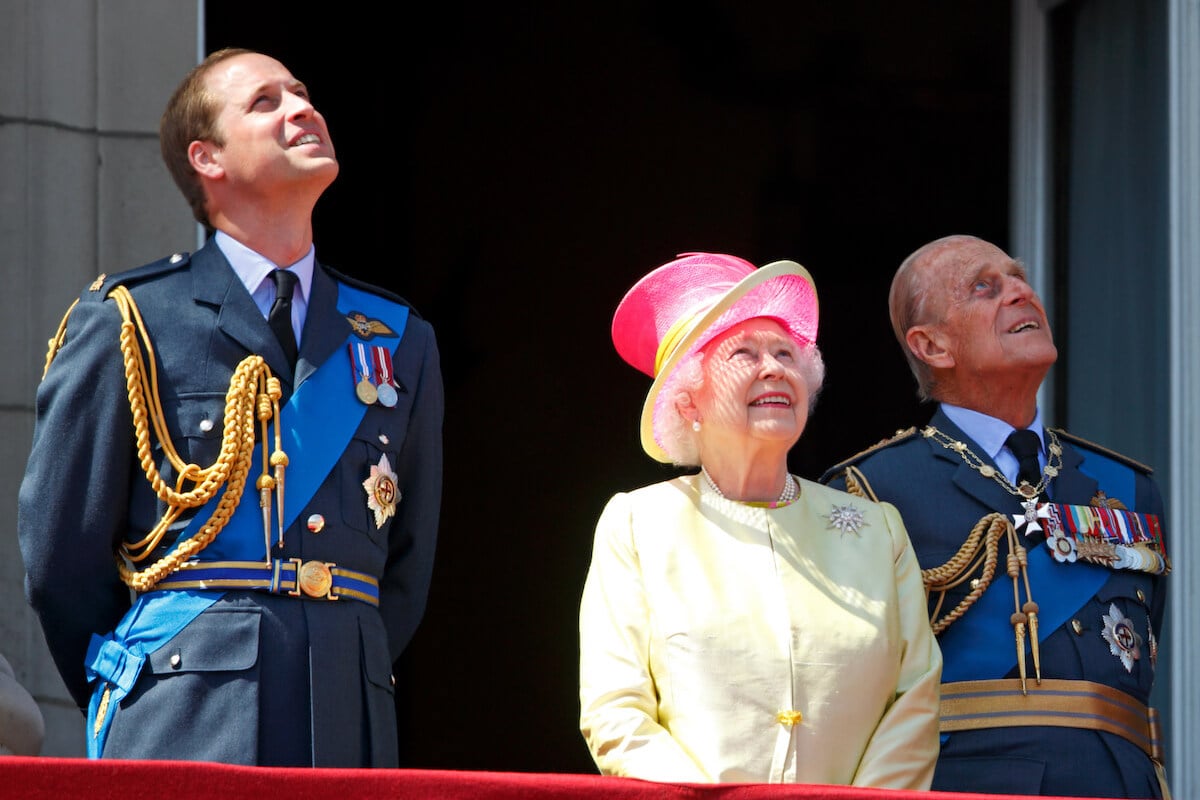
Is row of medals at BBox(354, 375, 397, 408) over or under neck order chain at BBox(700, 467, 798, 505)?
over

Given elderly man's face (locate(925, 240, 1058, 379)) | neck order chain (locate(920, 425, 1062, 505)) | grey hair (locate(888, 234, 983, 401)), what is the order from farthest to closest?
grey hair (locate(888, 234, 983, 401)) < elderly man's face (locate(925, 240, 1058, 379)) < neck order chain (locate(920, 425, 1062, 505))

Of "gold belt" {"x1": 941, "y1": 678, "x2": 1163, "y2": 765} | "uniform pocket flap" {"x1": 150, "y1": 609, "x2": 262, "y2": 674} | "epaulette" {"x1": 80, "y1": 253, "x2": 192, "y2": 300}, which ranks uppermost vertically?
"epaulette" {"x1": 80, "y1": 253, "x2": 192, "y2": 300}

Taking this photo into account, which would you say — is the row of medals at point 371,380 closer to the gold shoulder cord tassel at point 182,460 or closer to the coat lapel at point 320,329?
the coat lapel at point 320,329

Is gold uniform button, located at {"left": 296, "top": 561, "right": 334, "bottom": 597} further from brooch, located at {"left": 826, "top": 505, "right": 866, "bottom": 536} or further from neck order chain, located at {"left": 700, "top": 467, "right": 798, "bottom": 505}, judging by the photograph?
brooch, located at {"left": 826, "top": 505, "right": 866, "bottom": 536}

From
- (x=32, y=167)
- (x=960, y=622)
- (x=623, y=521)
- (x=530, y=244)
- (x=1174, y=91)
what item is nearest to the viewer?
(x=623, y=521)

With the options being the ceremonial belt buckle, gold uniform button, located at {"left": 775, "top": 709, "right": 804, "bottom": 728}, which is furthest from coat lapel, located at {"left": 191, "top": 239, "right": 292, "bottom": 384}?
gold uniform button, located at {"left": 775, "top": 709, "right": 804, "bottom": 728}

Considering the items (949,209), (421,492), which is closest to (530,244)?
(949,209)

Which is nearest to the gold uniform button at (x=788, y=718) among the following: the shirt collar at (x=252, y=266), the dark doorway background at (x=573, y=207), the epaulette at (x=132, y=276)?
the shirt collar at (x=252, y=266)

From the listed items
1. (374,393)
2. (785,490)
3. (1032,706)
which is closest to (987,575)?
(1032,706)

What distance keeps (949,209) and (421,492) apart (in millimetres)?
3152

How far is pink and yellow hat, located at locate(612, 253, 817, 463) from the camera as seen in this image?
3711 millimetres

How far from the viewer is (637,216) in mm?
6641

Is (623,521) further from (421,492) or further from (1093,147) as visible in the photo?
(1093,147)

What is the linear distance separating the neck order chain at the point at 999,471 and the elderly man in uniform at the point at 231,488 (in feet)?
3.59
